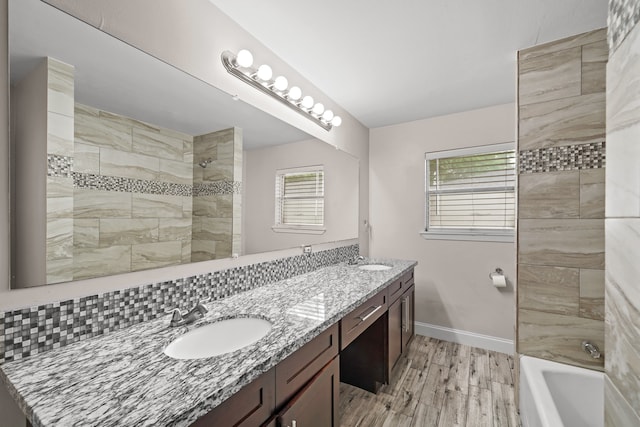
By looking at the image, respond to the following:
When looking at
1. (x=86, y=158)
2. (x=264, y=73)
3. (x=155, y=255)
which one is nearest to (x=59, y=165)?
(x=86, y=158)

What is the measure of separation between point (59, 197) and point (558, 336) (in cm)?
259

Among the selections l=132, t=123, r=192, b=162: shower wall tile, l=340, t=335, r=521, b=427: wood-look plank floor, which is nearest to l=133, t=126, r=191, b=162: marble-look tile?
l=132, t=123, r=192, b=162: shower wall tile

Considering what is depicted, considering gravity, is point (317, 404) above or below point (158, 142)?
below

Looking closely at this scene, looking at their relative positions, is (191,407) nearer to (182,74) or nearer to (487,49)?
(182,74)

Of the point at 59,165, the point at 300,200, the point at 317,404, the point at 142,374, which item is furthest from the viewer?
the point at 300,200

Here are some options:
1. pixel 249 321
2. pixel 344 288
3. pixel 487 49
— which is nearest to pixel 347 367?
pixel 344 288

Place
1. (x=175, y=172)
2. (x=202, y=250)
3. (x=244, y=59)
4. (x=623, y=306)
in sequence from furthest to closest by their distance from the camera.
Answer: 1. (x=244, y=59)
2. (x=202, y=250)
3. (x=175, y=172)
4. (x=623, y=306)

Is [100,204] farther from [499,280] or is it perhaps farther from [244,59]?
[499,280]

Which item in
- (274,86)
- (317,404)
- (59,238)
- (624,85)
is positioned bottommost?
(317,404)

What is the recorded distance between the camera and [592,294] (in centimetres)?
162

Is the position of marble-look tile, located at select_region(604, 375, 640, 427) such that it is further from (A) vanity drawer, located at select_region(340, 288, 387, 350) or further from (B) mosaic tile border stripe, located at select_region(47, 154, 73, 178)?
(B) mosaic tile border stripe, located at select_region(47, 154, 73, 178)

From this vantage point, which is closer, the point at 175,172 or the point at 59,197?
the point at 59,197

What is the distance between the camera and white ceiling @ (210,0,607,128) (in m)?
1.45

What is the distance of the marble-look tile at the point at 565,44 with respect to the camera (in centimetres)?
160
